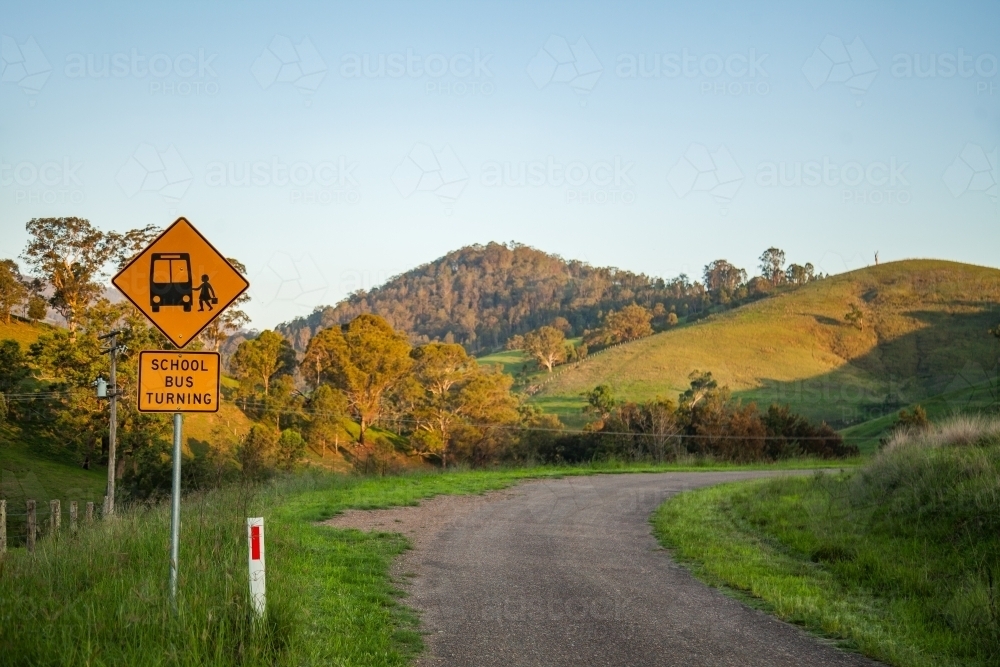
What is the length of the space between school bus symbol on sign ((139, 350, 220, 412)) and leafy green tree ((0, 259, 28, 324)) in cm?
6984

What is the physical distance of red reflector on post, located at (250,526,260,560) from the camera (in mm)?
6789

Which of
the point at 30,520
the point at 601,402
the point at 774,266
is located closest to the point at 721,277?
the point at 774,266

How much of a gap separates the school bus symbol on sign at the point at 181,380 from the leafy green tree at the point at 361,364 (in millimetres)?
64738

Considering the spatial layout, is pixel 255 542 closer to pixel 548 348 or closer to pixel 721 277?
pixel 548 348

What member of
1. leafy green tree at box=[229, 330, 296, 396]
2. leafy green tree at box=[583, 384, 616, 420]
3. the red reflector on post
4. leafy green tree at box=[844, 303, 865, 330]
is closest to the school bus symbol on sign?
the red reflector on post

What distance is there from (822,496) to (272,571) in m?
12.3

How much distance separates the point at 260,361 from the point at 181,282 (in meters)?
66.5

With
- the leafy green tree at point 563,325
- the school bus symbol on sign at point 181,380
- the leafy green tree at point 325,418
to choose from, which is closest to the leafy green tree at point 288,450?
the leafy green tree at point 325,418

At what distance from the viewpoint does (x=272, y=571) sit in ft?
26.7

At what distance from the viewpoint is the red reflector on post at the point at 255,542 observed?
679cm

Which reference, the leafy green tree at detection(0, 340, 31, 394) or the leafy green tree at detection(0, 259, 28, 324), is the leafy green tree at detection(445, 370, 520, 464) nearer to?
the leafy green tree at detection(0, 340, 31, 394)

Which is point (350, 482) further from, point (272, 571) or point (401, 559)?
point (272, 571)

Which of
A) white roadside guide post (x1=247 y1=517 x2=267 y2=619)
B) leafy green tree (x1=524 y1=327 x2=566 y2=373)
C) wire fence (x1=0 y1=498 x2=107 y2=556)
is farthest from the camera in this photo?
leafy green tree (x1=524 y1=327 x2=566 y2=373)

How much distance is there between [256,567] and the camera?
678 cm
